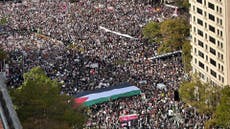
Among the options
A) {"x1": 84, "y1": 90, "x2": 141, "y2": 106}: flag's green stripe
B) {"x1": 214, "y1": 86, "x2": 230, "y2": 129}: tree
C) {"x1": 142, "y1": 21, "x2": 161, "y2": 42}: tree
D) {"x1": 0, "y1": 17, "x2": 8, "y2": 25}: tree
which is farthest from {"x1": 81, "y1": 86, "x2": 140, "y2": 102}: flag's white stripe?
{"x1": 0, "y1": 17, "x2": 8, "y2": 25}: tree

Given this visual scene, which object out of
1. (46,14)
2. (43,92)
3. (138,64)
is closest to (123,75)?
(138,64)

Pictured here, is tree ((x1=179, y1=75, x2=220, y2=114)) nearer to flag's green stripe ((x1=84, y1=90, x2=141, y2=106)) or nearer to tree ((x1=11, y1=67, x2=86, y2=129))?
flag's green stripe ((x1=84, y1=90, x2=141, y2=106))

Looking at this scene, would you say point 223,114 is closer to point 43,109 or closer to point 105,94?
point 105,94

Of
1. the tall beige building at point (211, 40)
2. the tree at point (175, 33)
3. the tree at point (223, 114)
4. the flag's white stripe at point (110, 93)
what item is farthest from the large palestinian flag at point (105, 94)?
the tree at point (175, 33)

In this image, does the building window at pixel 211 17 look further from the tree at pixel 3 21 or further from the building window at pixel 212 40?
the tree at pixel 3 21

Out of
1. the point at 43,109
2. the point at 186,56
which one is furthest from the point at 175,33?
the point at 43,109

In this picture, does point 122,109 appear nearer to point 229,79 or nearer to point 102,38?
point 229,79
